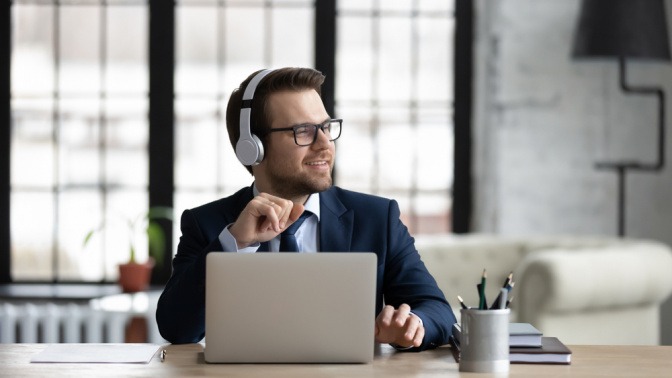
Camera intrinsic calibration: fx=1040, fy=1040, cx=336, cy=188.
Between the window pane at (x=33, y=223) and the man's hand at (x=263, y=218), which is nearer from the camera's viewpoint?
the man's hand at (x=263, y=218)

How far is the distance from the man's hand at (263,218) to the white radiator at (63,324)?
304cm

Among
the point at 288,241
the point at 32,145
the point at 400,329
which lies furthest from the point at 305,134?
the point at 32,145

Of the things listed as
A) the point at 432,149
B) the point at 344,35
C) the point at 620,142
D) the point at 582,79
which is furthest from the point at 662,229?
the point at 344,35

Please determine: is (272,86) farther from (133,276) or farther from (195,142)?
(195,142)

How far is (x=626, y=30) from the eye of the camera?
4.80 meters

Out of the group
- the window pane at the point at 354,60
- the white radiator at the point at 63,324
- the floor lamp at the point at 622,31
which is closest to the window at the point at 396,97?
the window pane at the point at 354,60

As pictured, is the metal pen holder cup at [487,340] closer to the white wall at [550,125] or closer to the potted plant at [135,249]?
the potted plant at [135,249]

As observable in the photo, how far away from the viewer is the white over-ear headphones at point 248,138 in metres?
2.28

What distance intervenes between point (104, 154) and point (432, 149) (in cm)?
172

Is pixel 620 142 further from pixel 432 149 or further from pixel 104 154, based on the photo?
pixel 104 154

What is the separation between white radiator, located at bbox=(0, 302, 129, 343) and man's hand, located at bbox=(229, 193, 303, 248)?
9.97 ft

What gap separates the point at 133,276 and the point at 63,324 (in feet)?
1.34

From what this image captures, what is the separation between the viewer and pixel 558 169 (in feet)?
17.7

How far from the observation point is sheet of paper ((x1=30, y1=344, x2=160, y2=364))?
1868 mm
